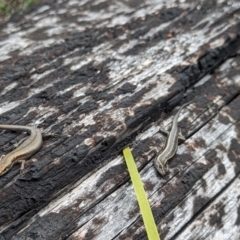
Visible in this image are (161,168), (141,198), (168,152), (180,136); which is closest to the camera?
(141,198)

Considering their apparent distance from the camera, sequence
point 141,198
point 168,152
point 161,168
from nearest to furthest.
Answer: point 141,198
point 161,168
point 168,152

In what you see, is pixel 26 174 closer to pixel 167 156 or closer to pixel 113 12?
pixel 167 156

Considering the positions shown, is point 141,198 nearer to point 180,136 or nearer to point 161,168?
point 161,168

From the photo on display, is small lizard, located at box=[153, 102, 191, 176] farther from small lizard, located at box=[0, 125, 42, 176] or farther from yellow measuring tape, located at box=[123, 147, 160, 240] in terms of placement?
small lizard, located at box=[0, 125, 42, 176]

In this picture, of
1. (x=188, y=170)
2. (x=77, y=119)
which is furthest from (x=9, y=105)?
(x=188, y=170)

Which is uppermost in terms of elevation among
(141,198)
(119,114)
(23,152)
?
(23,152)

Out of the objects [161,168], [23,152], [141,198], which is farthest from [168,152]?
[23,152]
